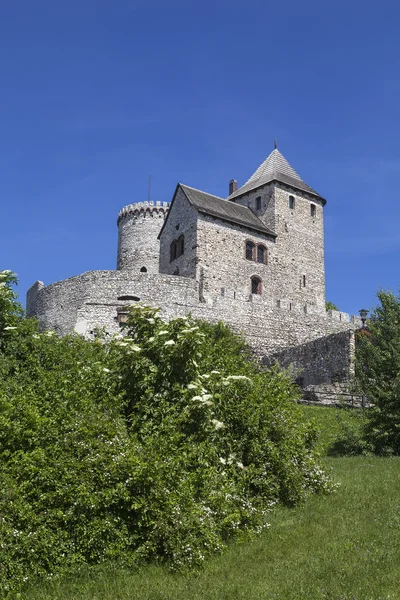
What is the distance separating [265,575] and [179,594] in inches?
43.6

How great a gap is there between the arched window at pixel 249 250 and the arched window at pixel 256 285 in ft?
4.09

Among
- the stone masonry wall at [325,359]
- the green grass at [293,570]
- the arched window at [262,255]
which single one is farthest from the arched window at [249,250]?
the green grass at [293,570]

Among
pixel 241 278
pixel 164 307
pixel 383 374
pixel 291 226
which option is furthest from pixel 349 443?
pixel 291 226

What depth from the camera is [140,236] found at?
46.6 metres

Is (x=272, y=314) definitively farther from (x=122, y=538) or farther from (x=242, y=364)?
(x=122, y=538)

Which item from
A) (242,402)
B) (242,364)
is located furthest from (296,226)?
(242,402)

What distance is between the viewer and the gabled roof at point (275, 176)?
39.8m

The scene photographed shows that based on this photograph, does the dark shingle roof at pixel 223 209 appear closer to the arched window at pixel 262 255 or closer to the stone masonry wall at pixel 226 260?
the stone masonry wall at pixel 226 260

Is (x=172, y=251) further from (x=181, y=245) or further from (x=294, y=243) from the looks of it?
(x=294, y=243)

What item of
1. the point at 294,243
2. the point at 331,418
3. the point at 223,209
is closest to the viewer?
the point at 331,418

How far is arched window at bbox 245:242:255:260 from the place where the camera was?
35750 mm

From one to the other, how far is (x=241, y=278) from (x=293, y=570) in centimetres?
2760

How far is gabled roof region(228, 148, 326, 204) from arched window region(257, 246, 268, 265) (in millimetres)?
5056

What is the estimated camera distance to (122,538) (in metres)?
7.99
